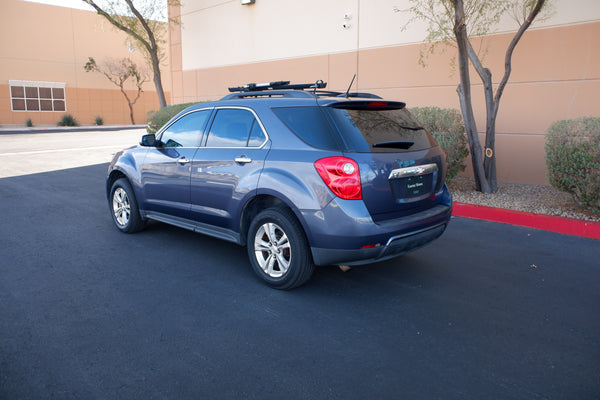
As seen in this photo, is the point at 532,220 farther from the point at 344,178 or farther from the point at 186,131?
the point at 186,131

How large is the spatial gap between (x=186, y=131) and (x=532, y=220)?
492 centimetres

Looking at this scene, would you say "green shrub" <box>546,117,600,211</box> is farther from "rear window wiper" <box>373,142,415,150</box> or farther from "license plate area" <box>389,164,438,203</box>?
"rear window wiper" <box>373,142,415,150</box>

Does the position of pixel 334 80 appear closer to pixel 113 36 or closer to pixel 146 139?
pixel 146 139

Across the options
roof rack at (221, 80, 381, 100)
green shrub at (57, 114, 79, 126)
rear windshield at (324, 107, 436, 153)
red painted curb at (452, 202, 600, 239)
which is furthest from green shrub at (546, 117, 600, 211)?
green shrub at (57, 114, 79, 126)

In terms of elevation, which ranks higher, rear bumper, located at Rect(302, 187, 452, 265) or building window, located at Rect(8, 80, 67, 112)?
building window, located at Rect(8, 80, 67, 112)

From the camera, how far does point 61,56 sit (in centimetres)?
3625

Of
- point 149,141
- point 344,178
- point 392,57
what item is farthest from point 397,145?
point 392,57

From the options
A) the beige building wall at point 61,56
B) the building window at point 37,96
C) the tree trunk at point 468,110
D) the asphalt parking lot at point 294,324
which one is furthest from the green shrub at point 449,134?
the building window at point 37,96

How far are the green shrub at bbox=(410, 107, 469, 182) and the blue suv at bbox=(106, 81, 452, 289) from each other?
3601 mm

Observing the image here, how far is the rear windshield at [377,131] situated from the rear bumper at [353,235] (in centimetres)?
54

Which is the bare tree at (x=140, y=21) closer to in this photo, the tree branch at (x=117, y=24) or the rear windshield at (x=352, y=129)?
the tree branch at (x=117, y=24)

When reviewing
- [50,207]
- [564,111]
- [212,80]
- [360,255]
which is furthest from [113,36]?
[360,255]

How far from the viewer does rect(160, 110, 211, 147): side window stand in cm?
520

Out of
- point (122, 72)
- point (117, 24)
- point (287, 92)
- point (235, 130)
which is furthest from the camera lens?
point (122, 72)
